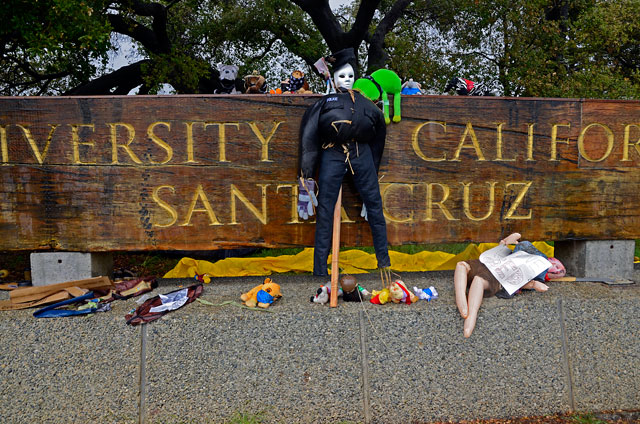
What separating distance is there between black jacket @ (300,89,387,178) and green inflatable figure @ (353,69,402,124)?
0.14 meters

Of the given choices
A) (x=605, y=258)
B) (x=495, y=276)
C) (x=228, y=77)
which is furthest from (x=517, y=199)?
(x=228, y=77)

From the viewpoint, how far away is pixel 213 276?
162 inches

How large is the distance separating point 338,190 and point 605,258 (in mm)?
2209

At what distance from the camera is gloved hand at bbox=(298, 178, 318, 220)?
3.20m

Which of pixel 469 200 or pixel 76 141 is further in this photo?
pixel 469 200

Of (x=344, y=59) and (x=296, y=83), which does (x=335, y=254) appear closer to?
(x=344, y=59)

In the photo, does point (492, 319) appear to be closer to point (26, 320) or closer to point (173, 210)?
→ point (173, 210)

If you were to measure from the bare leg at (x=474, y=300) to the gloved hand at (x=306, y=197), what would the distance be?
1169 mm

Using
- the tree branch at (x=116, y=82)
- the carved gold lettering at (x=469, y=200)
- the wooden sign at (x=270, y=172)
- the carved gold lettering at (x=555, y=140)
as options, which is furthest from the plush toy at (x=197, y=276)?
the tree branch at (x=116, y=82)

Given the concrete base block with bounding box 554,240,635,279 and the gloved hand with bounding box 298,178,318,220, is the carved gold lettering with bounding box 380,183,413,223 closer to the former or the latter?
the gloved hand with bounding box 298,178,318,220

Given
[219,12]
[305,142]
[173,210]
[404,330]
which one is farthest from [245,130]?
[219,12]

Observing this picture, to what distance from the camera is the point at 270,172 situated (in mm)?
3500

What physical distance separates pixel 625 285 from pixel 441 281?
1.34 metres

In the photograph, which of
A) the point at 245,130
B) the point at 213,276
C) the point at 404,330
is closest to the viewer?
the point at 404,330
